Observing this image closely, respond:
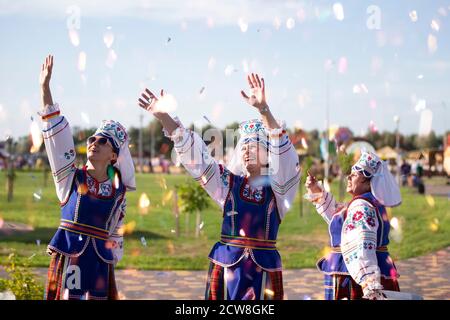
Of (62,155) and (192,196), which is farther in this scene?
(192,196)

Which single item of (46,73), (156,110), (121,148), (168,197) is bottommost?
(121,148)

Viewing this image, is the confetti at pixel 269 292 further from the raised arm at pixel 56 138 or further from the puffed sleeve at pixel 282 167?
the raised arm at pixel 56 138

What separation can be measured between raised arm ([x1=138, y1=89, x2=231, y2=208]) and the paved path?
13.3 feet

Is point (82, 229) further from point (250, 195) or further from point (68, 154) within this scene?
point (250, 195)

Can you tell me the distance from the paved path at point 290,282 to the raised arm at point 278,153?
4.12m

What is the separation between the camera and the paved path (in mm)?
9062

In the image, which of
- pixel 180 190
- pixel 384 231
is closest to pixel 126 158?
pixel 384 231

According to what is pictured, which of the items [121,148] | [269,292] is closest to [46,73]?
[121,148]

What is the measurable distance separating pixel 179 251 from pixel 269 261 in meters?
8.48

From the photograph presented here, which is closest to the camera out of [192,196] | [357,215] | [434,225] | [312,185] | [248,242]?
[248,242]

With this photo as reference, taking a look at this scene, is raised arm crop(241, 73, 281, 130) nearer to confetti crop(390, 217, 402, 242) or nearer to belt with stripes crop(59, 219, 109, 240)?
belt with stripes crop(59, 219, 109, 240)

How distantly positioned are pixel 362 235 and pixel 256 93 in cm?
129

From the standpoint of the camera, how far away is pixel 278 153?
4.81 meters

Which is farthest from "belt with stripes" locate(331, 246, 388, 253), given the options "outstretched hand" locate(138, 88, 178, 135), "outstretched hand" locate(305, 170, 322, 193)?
"outstretched hand" locate(138, 88, 178, 135)
